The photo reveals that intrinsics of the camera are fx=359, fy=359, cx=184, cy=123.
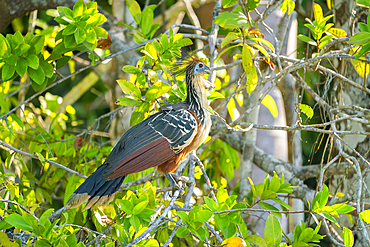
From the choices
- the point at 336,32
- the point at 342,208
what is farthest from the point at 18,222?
the point at 336,32

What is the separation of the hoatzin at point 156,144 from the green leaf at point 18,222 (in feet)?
1.01

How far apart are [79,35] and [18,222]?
0.95m

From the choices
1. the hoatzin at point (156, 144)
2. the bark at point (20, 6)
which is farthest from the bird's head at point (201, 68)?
the bark at point (20, 6)

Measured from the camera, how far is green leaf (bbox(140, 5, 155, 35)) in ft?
7.67

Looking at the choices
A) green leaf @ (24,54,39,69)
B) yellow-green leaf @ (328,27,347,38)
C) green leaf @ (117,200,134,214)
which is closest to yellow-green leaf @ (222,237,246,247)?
green leaf @ (117,200,134,214)

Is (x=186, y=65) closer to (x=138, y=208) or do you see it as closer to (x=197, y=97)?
(x=197, y=97)

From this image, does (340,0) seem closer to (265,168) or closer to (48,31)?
(265,168)

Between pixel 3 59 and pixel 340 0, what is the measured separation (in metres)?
2.40

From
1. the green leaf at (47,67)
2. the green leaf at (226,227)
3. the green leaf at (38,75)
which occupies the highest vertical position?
the green leaf at (47,67)

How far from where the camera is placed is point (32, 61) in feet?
6.25

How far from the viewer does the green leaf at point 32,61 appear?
1.89m

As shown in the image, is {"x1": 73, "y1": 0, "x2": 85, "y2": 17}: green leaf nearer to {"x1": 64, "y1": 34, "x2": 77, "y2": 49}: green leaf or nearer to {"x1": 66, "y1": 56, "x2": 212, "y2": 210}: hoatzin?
{"x1": 64, "y1": 34, "x2": 77, "y2": 49}: green leaf

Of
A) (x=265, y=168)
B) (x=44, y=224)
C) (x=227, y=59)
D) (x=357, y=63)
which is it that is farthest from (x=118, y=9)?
(x=44, y=224)

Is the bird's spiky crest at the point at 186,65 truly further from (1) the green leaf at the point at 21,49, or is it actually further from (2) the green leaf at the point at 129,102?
(1) the green leaf at the point at 21,49
